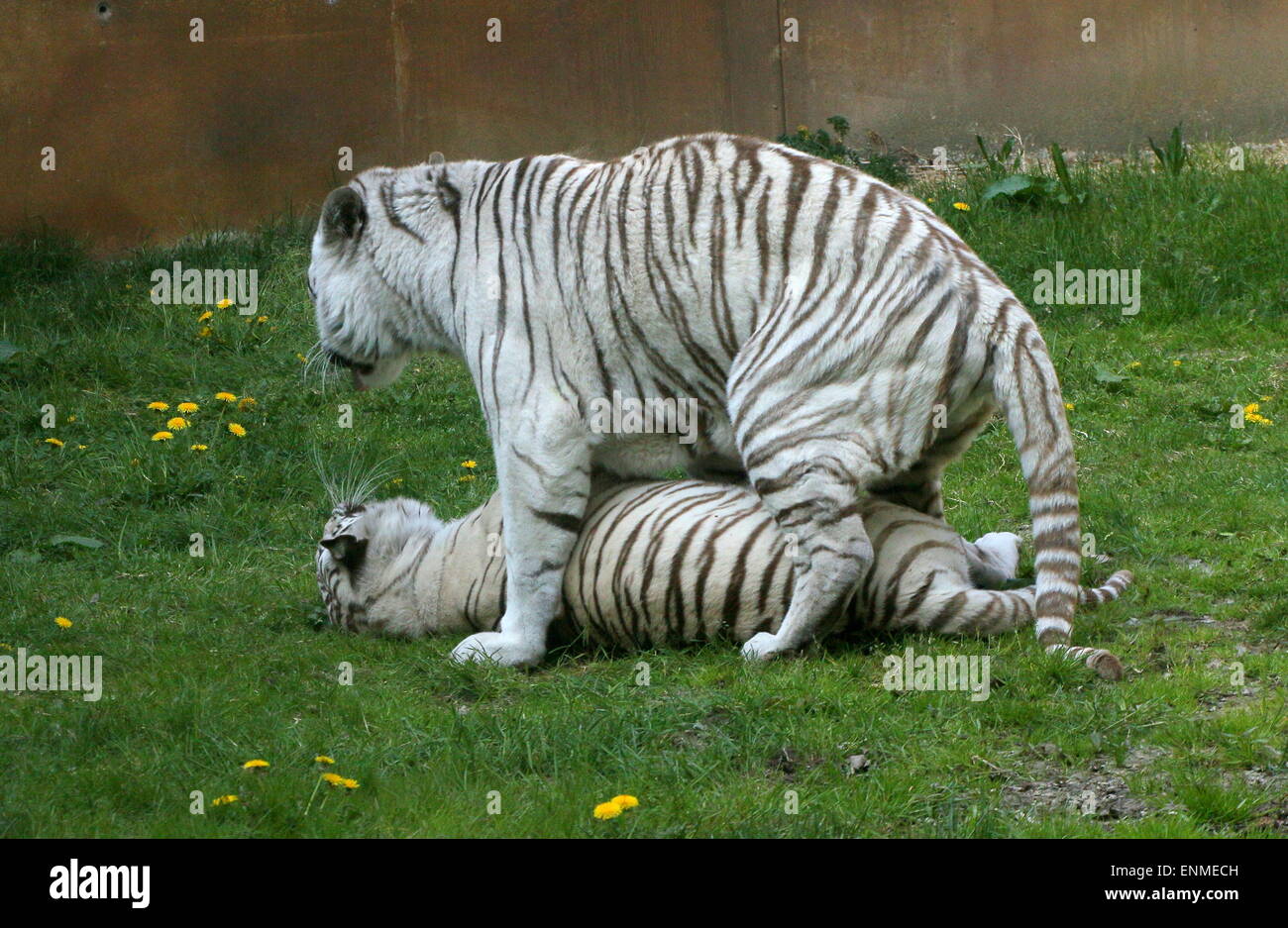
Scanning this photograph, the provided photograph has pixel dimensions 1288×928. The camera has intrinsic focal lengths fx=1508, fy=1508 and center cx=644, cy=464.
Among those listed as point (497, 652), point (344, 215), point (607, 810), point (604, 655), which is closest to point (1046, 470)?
point (604, 655)

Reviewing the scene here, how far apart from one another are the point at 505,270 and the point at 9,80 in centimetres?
555

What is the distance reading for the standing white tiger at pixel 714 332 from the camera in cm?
440

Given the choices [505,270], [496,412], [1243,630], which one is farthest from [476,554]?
[1243,630]

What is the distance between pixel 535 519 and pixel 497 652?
1.45 ft

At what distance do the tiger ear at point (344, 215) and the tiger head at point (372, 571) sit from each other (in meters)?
1.01

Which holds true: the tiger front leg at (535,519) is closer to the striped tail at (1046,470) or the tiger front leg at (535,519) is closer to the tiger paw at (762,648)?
the tiger paw at (762,648)

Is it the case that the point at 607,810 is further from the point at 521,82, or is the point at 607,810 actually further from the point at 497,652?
the point at 521,82

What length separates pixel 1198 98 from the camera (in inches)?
367

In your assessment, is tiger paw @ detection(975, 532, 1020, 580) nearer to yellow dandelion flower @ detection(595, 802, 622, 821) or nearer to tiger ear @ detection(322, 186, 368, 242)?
yellow dandelion flower @ detection(595, 802, 622, 821)

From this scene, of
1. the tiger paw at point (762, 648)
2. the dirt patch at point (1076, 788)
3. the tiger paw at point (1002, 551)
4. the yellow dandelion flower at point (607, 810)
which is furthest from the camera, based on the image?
the tiger paw at point (1002, 551)

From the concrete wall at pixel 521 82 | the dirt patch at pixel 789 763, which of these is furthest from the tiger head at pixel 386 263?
the concrete wall at pixel 521 82

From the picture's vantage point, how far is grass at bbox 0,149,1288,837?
3.63 metres

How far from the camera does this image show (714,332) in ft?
15.5

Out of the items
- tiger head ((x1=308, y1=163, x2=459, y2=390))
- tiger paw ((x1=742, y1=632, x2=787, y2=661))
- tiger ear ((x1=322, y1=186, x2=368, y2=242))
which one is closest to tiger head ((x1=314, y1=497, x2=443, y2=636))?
tiger head ((x1=308, y1=163, x2=459, y2=390))
